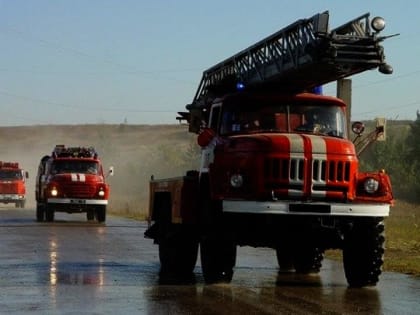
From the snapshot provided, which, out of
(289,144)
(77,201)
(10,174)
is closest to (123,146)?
(10,174)

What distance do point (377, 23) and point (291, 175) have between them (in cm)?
242

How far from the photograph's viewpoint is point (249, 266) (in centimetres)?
1753

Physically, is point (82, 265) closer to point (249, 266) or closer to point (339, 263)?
point (249, 266)

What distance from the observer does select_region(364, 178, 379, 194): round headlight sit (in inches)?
529

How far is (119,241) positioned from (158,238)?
7631 mm

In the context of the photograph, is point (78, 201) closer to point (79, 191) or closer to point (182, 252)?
point (79, 191)

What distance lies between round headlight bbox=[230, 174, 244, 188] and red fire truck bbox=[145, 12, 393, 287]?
0.02 meters

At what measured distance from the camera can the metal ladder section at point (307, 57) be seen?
45.0 ft

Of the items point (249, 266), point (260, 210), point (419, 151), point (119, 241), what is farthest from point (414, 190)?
point (260, 210)

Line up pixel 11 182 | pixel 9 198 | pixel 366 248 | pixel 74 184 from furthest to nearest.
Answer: pixel 9 198 → pixel 11 182 → pixel 74 184 → pixel 366 248

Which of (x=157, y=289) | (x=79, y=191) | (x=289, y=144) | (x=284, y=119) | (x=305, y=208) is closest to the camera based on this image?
(x=305, y=208)

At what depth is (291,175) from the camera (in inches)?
517

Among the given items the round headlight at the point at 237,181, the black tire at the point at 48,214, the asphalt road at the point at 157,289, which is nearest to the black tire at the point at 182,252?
the asphalt road at the point at 157,289

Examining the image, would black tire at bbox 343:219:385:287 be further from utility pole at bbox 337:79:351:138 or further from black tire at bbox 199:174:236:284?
utility pole at bbox 337:79:351:138
